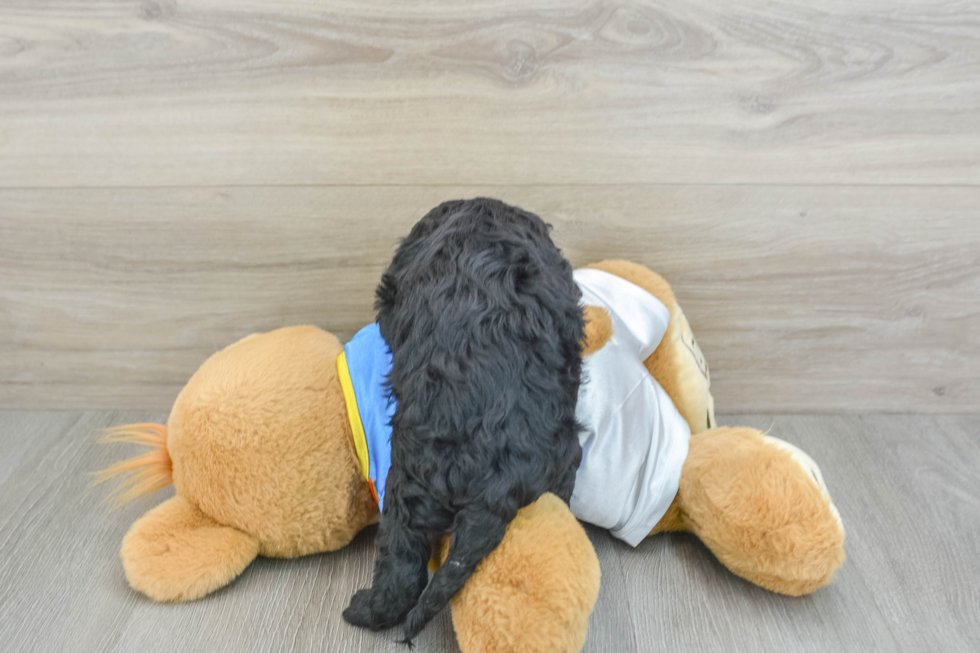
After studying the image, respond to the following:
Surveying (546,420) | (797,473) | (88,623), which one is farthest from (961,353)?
(88,623)

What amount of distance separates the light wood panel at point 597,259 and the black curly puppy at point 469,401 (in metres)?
0.29

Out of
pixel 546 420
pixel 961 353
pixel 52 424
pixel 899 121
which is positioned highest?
pixel 899 121

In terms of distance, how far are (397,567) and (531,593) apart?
104 mm

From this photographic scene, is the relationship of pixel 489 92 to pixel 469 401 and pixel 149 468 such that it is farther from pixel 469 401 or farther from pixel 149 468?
pixel 149 468

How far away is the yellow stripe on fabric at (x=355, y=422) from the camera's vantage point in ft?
2.05

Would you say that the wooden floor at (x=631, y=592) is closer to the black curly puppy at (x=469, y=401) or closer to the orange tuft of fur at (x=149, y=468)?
the orange tuft of fur at (x=149, y=468)

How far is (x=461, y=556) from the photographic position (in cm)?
49

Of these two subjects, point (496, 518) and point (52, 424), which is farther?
point (52, 424)

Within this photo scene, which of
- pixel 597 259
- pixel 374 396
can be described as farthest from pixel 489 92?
pixel 374 396

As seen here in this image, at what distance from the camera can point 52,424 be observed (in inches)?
35.4

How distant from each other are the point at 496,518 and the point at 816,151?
0.57 meters

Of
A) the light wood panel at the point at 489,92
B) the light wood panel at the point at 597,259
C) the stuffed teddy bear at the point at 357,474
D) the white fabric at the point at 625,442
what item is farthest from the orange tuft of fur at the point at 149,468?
the white fabric at the point at 625,442

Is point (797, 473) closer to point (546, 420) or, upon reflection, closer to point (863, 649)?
point (863, 649)

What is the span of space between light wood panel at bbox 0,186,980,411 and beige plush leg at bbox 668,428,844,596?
9.9 inches
